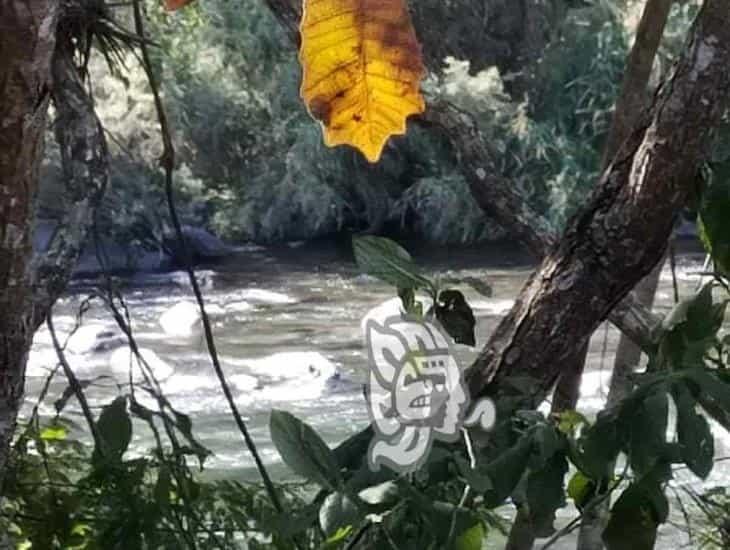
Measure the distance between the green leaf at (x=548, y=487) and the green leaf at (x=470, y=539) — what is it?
0.03 m

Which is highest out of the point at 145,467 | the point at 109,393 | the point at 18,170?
the point at 18,170

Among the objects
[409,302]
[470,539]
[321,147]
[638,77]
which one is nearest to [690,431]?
[470,539]

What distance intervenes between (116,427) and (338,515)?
0.32 meters

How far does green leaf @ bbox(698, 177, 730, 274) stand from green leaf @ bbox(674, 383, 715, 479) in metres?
0.20

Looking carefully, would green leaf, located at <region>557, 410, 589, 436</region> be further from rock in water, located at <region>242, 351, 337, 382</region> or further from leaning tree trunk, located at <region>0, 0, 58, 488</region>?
rock in water, located at <region>242, 351, 337, 382</region>

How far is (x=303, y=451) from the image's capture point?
0.77 m

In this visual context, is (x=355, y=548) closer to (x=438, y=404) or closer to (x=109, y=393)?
(x=438, y=404)

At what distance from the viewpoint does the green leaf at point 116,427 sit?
100cm

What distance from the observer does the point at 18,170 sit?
1.73 ft

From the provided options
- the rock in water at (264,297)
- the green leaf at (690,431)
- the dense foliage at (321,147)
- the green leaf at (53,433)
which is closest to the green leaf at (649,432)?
the green leaf at (690,431)

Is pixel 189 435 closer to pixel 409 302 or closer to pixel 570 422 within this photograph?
pixel 409 302

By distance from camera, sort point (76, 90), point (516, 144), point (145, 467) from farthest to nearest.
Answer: point (516, 144), point (76, 90), point (145, 467)

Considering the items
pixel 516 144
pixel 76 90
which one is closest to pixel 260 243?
pixel 516 144

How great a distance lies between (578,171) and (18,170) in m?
6.71
